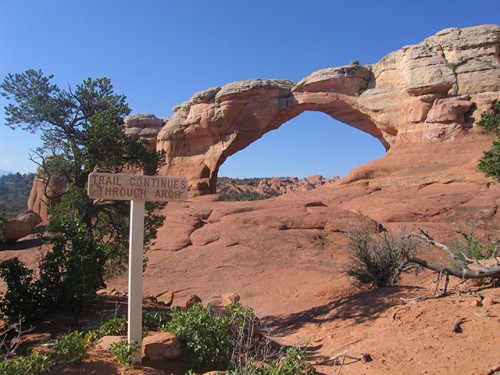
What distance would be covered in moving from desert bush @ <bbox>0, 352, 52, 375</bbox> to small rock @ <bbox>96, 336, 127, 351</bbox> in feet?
3.42

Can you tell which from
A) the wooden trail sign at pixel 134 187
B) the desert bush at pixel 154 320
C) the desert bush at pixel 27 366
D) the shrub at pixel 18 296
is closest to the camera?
the desert bush at pixel 27 366

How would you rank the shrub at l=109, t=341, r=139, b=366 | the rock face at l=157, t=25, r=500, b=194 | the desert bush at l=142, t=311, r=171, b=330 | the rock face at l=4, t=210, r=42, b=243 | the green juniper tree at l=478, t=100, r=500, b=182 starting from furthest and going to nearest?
the rock face at l=157, t=25, r=500, b=194 → the rock face at l=4, t=210, r=42, b=243 → the green juniper tree at l=478, t=100, r=500, b=182 → the desert bush at l=142, t=311, r=171, b=330 → the shrub at l=109, t=341, r=139, b=366

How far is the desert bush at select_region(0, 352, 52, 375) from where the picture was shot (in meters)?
3.77

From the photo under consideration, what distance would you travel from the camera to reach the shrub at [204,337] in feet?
17.3

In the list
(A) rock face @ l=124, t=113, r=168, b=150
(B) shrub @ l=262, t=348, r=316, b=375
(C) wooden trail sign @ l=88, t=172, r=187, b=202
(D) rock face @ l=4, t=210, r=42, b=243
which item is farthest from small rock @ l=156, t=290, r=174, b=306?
(A) rock face @ l=124, t=113, r=168, b=150

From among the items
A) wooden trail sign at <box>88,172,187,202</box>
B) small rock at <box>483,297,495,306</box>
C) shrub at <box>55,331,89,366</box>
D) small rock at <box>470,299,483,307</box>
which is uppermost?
wooden trail sign at <box>88,172,187,202</box>

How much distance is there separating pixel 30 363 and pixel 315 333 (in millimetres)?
5263

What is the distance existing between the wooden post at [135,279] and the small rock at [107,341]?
37cm

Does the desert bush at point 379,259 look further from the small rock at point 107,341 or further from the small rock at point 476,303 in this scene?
the small rock at point 107,341

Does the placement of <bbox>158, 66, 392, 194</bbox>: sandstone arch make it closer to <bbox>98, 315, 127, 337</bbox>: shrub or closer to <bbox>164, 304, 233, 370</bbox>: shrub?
<bbox>98, 315, 127, 337</bbox>: shrub

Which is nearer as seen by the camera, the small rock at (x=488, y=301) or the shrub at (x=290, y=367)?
the shrub at (x=290, y=367)

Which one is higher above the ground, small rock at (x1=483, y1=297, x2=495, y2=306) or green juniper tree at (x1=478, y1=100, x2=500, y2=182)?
green juniper tree at (x1=478, y1=100, x2=500, y2=182)

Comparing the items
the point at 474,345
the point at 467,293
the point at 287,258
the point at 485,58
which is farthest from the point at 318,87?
the point at 474,345

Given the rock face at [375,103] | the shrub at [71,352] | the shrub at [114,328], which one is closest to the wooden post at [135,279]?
the shrub at [71,352]
